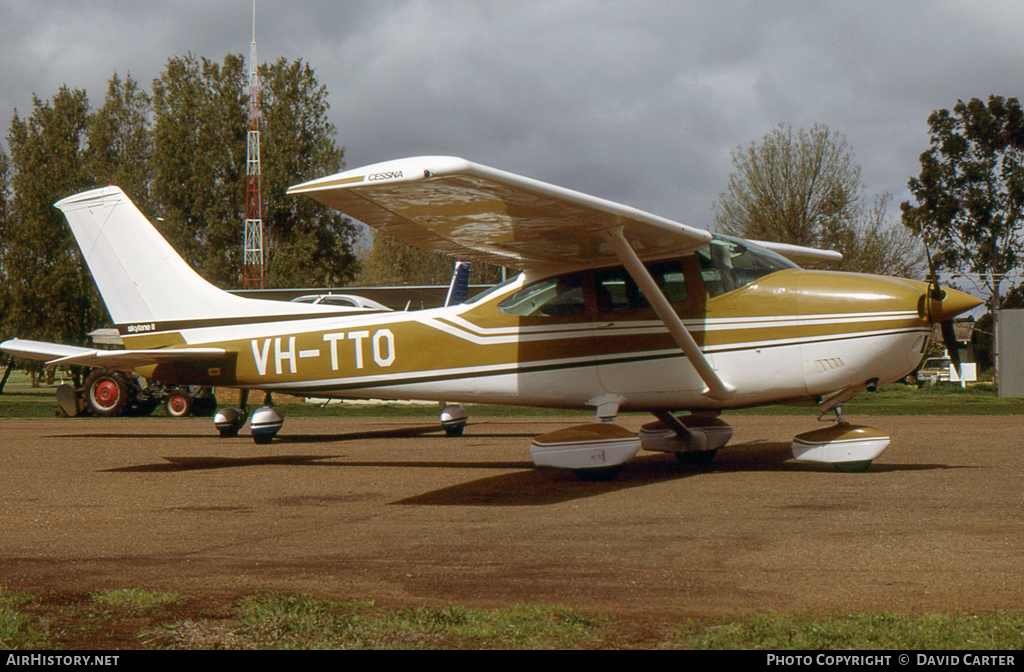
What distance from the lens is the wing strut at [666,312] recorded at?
8.58 m

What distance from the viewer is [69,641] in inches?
142

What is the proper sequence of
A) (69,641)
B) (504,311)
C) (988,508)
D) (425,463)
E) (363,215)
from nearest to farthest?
(69,641)
(988,508)
(363,215)
(504,311)
(425,463)

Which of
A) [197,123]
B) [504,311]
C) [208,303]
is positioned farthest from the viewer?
[197,123]

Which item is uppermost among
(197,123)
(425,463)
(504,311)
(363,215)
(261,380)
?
(197,123)

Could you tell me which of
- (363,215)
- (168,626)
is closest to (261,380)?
(363,215)

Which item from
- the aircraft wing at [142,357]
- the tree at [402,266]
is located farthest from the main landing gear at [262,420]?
the tree at [402,266]

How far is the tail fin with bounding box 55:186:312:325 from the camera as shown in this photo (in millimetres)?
12289

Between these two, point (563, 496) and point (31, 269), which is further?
point (31, 269)

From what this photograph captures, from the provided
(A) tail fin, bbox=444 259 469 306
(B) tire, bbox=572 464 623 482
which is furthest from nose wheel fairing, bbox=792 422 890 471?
(A) tail fin, bbox=444 259 469 306

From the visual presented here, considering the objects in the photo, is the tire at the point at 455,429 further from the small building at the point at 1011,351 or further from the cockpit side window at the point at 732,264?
the small building at the point at 1011,351

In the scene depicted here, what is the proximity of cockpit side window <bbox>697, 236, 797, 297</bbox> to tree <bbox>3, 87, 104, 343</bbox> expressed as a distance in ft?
146

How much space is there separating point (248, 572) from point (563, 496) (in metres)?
3.58

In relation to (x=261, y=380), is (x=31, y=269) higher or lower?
higher

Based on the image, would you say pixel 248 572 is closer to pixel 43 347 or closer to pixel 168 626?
pixel 168 626
